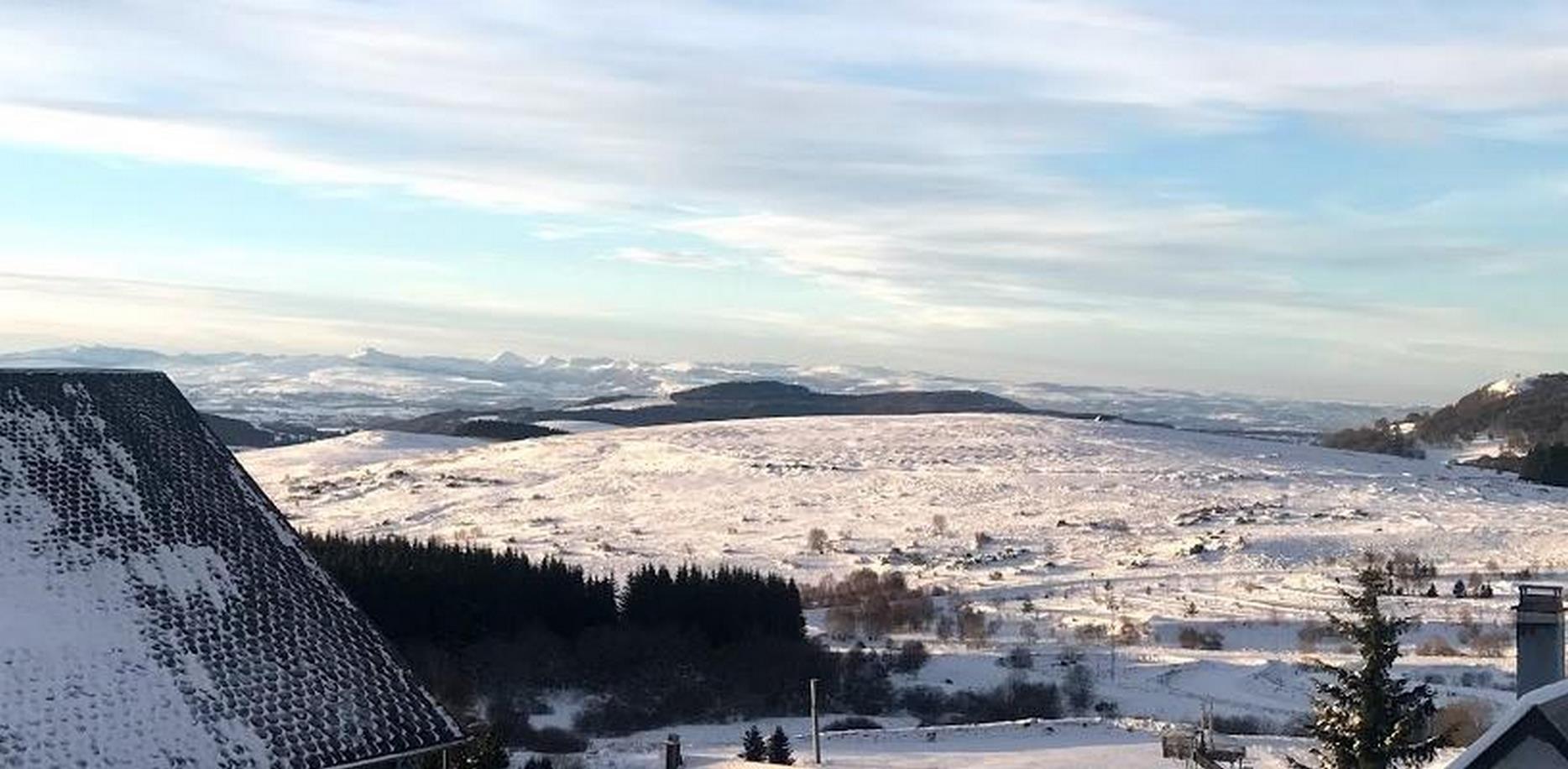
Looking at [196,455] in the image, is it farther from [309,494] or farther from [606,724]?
[309,494]

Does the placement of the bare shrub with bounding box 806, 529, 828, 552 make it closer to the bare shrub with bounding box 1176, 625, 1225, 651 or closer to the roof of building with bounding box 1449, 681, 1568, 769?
the bare shrub with bounding box 1176, 625, 1225, 651

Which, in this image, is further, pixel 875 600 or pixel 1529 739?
pixel 875 600

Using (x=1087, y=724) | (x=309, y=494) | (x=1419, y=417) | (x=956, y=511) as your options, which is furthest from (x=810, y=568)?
(x=1419, y=417)

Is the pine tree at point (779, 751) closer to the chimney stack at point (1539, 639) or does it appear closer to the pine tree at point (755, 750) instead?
the pine tree at point (755, 750)

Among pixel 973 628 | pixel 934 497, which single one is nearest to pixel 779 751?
pixel 973 628

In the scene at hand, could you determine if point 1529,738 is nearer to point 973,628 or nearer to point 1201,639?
point 1201,639

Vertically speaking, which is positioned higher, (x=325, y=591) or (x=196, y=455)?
(x=196, y=455)

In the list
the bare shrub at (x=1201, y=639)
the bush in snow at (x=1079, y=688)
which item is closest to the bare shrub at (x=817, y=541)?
the bare shrub at (x=1201, y=639)
